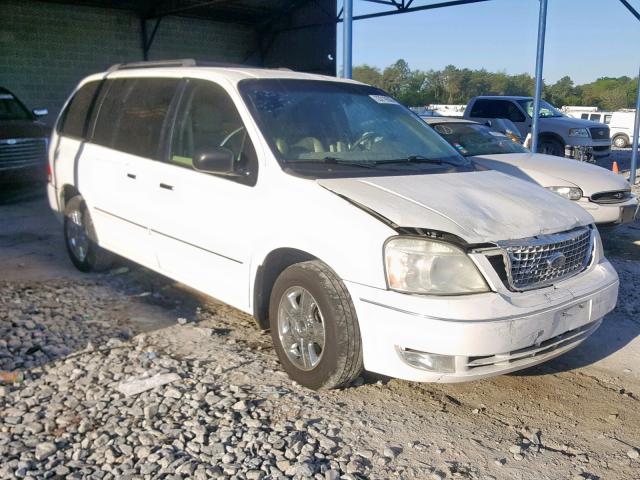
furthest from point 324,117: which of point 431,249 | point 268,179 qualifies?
point 431,249

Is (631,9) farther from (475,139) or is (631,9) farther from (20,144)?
(20,144)

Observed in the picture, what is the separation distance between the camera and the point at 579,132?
1623cm

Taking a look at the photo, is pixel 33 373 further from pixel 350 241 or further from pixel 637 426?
pixel 637 426

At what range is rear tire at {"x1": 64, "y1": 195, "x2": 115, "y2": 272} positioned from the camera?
606cm

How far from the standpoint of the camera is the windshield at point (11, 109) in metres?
11.4

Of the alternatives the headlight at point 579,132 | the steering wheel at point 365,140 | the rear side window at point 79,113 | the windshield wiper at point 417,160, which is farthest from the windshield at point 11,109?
the headlight at point 579,132

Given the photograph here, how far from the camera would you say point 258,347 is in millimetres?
4562

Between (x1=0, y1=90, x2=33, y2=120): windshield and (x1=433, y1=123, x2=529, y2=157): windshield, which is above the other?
(x1=0, y1=90, x2=33, y2=120): windshield

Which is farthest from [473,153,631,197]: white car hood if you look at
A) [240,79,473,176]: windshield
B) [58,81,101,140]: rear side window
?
[58,81,101,140]: rear side window

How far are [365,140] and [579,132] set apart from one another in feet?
43.4

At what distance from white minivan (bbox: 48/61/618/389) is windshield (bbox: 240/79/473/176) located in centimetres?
1

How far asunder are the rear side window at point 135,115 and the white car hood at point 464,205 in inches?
72.9

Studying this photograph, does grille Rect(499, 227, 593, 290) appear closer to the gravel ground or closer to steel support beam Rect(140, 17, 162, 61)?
the gravel ground

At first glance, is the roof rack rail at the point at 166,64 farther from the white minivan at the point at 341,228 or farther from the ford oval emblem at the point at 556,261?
the ford oval emblem at the point at 556,261
